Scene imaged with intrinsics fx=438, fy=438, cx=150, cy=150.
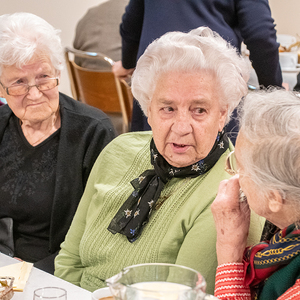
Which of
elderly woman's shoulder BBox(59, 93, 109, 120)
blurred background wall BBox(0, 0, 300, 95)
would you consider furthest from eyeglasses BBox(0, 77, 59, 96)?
blurred background wall BBox(0, 0, 300, 95)

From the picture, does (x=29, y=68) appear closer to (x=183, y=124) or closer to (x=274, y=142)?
(x=183, y=124)

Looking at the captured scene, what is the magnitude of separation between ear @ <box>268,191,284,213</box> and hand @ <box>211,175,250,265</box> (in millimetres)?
172

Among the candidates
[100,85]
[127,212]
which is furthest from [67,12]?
[127,212]

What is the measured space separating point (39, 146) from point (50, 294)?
106 cm

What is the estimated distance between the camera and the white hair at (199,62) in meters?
1.44

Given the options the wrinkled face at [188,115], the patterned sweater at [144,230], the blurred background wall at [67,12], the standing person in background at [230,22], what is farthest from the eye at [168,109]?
the blurred background wall at [67,12]

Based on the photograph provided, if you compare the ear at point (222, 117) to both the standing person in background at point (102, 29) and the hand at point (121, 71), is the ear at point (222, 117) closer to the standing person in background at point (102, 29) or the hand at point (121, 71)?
the hand at point (121, 71)

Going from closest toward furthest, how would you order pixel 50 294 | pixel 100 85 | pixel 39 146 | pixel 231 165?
1. pixel 50 294
2. pixel 231 165
3. pixel 39 146
4. pixel 100 85

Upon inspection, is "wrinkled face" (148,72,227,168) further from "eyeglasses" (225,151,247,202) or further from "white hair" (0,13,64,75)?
"white hair" (0,13,64,75)

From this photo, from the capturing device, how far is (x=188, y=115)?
1.46 meters

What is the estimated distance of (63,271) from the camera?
1.63m

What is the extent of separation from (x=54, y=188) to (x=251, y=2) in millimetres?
1310

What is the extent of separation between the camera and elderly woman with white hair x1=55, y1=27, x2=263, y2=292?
141cm

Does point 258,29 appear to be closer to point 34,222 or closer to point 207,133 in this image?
point 207,133
